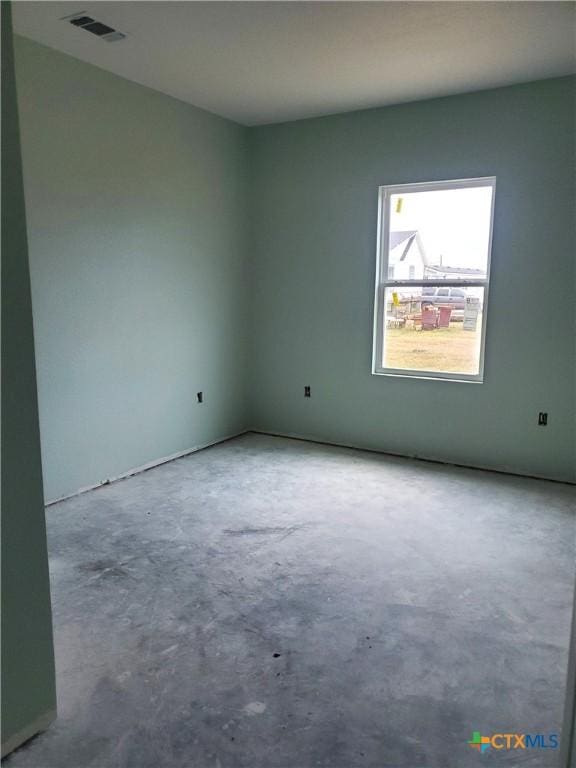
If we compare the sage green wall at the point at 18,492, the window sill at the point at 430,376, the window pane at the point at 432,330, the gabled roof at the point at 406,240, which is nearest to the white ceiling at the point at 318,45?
the gabled roof at the point at 406,240

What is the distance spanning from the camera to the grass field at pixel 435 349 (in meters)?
4.40

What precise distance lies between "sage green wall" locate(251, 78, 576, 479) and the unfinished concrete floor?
62cm

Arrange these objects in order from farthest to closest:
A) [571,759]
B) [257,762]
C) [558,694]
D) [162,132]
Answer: [162,132]
[558,694]
[257,762]
[571,759]

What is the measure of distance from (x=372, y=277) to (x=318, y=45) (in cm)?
189

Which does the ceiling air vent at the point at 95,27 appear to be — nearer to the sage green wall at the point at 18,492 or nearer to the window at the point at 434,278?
the sage green wall at the point at 18,492

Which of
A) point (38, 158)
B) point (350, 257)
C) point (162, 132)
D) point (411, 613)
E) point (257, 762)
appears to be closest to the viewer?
point (257, 762)

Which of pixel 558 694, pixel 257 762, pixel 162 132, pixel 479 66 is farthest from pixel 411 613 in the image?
pixel 162 132

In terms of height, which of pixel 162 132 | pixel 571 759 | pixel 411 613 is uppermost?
pixel 162 132

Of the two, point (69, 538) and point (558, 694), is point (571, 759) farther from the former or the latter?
point (69, 538)

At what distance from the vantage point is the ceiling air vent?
9.54 ft

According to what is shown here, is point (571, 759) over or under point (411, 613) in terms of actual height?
over

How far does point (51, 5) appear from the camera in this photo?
2764mm

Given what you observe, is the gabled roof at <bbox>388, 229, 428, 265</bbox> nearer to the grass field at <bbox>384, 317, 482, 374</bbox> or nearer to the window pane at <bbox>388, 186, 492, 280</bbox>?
the window pane at <bbox>388, 186, 492, 280</bbox>

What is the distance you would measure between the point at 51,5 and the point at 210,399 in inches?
120
